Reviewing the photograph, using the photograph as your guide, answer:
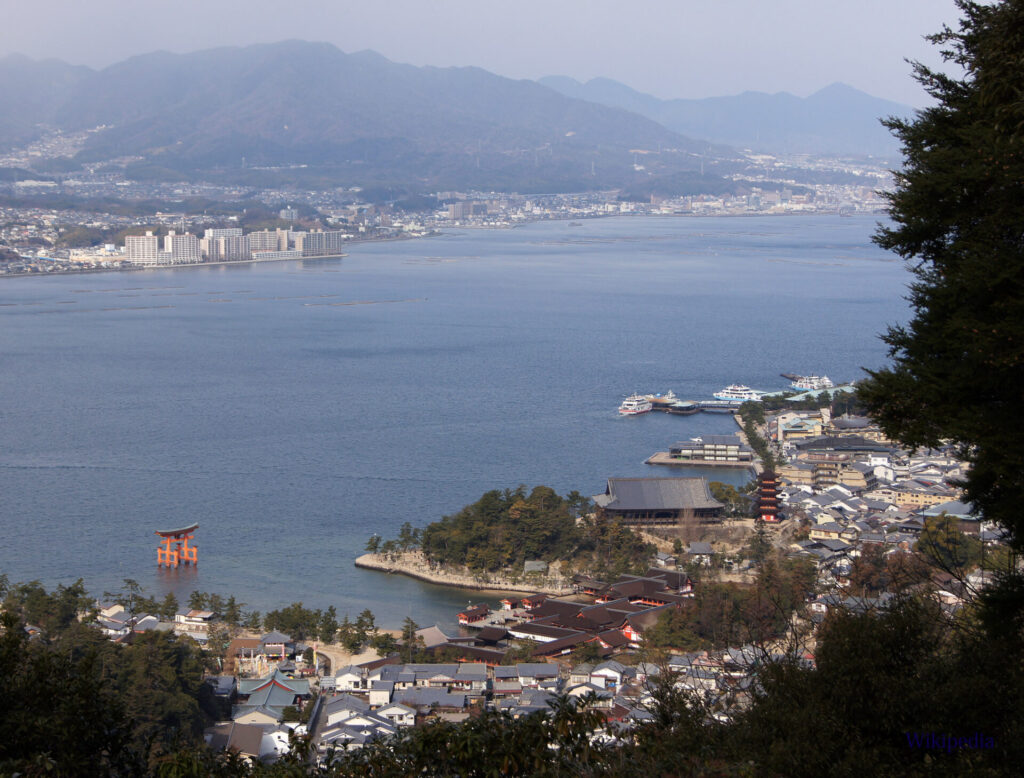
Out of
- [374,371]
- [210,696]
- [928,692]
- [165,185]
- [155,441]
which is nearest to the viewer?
[928,692]

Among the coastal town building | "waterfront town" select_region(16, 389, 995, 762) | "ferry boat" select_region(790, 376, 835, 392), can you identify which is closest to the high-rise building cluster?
"ferry boat" select_region(790, 376, 835, 392)

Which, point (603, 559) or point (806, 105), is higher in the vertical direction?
point (806, 105)

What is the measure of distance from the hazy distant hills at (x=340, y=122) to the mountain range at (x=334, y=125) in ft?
0.36

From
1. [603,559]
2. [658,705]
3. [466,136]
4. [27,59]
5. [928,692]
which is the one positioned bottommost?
[603,559]

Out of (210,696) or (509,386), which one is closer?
(210,696)

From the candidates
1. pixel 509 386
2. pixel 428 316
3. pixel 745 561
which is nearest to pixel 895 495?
pixel 745 561

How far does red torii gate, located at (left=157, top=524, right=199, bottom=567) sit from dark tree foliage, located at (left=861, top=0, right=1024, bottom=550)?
172 inches

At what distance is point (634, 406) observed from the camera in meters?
9.18

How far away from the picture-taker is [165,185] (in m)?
40.1

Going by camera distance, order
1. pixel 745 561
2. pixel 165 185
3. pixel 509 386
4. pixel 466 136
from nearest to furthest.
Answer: pixel 745 561 < pixel 509 386 < pixel 165 185 < pixel 466 136

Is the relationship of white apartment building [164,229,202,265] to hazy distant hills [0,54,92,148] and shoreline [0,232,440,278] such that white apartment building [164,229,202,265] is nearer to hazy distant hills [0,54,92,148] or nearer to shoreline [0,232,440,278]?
shoreline [0,232,440,278]

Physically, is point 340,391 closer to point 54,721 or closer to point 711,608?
point 711,608

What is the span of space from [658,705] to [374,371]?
942cm

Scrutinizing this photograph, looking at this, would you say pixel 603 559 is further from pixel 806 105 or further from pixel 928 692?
pixel 806 105
